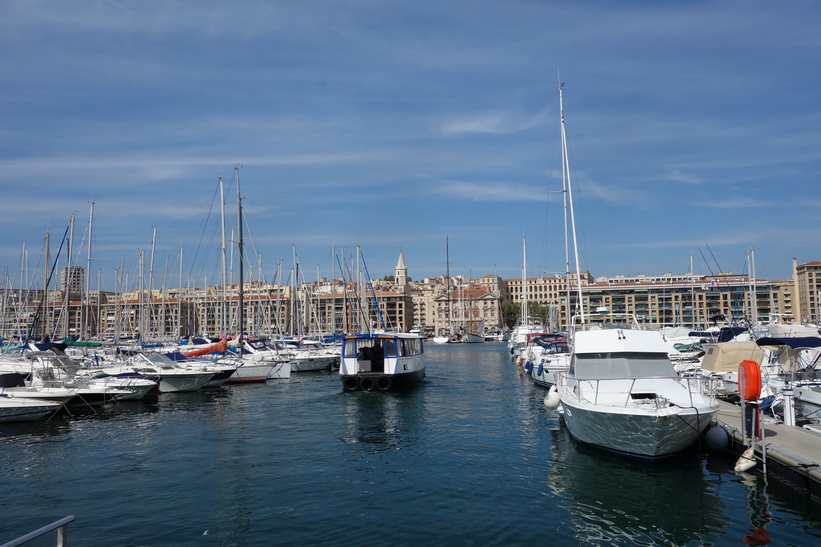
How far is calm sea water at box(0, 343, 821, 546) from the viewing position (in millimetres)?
12648

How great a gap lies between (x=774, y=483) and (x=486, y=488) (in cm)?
692

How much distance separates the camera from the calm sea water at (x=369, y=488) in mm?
12648

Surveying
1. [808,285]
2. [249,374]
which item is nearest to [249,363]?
[249,374]

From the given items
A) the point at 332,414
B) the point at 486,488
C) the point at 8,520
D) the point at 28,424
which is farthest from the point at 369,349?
the point at 8,520

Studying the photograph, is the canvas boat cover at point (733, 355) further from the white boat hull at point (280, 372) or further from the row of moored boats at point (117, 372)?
the white boat hull at point (280, 372)

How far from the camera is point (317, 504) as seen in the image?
14.6 meters

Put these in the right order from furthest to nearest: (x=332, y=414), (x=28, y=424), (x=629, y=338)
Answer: (x=332, y=414)
(x=28, y=424)
(x=629, y=338)

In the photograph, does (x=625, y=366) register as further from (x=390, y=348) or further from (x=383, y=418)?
(x=390, y=348)

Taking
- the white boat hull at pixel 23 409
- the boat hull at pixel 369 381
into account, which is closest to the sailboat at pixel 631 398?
the boat hull at pixel 369 381

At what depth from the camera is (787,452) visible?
1529 cm

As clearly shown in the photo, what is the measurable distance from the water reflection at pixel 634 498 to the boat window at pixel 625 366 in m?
2.47

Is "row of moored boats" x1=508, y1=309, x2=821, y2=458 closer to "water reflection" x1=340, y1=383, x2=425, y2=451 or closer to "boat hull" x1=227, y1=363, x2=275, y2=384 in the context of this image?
"water reflection" x1=340, y1=383, x2=425, y2=451

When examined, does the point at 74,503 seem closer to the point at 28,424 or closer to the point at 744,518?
the point at 28,424

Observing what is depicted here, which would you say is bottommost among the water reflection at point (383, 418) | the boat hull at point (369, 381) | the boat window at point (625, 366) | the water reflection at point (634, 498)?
the water reflection at point (383, 418)
